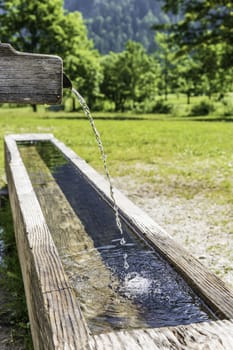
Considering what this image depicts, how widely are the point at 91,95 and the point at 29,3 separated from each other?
13246 millimetres

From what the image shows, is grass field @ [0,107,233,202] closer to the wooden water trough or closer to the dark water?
the dark water

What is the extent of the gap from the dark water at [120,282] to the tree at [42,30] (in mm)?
29853

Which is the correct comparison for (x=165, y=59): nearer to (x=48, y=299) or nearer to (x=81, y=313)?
(x=48, y=299)

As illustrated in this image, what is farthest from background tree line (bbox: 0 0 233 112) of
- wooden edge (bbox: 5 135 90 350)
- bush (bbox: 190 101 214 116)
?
wooden edge (bbox: 5 135 90 350)

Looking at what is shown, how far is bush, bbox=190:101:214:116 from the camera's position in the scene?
30.6 m

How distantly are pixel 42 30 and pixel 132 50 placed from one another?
43.0 ft

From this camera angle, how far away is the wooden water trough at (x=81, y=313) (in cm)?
171

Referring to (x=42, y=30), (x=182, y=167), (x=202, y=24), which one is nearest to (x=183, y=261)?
(x=182, y=167)

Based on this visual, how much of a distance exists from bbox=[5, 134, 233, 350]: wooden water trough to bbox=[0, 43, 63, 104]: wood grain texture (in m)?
0.94

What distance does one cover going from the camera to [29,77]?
2.24 m

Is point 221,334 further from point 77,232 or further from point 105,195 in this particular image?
point 105,195

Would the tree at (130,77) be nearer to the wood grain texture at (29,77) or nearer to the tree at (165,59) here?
the tree at (165,59)

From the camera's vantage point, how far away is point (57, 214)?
4.43 meters

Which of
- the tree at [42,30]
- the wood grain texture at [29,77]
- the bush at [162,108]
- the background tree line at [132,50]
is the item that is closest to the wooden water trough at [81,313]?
the wood grain texture at [29,77]
